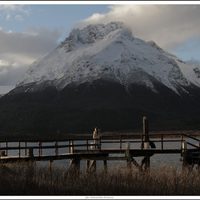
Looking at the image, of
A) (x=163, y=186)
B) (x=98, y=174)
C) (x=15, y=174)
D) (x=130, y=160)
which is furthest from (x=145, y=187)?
(x=130, y=160)

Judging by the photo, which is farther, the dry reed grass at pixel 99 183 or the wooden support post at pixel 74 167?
the wooden support post at pixel 74 167

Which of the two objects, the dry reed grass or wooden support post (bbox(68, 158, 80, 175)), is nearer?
the dry reed grass

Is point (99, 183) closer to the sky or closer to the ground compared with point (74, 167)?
closer to the ground

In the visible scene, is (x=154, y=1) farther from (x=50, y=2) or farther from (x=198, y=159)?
(x=198, y=159)

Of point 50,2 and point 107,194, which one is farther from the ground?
point 50,2

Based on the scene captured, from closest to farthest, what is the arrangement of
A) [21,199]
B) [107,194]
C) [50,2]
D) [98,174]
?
[50,2]
[21,199]
[107,194]
[98,174]

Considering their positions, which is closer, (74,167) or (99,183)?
(99,183)

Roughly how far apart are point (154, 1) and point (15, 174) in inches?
459

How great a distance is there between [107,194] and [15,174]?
4865 millimetres

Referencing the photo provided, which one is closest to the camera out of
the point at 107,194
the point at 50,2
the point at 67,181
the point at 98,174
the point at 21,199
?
the point at 50,2

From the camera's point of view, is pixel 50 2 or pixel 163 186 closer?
pixel 50 2

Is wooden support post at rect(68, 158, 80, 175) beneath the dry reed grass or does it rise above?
above

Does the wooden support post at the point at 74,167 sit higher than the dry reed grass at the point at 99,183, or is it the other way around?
the wooden support post at the point at 74,167

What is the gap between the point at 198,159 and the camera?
118ft
